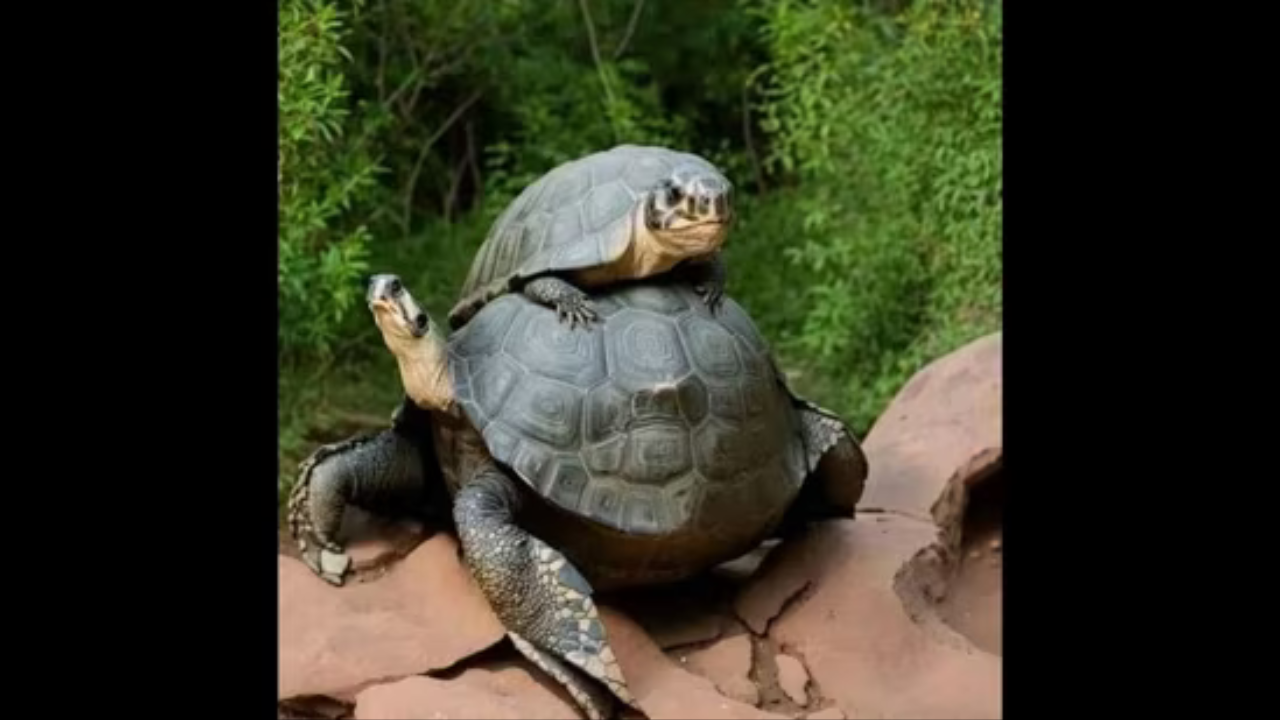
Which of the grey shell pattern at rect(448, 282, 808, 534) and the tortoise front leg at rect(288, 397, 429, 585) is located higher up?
the grey shell pattern at rect(448, 282, 808, 534)

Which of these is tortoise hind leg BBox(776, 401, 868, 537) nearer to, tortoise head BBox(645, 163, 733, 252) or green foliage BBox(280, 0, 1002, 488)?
tortoise head BBox(645, 163, 733, 252)

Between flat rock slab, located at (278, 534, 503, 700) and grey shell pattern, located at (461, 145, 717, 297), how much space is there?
0.69m

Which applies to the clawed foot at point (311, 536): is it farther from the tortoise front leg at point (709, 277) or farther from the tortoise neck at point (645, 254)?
the tortoise front leg at point (709, 277)

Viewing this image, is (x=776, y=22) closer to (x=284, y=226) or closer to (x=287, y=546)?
(x=284, y=226)

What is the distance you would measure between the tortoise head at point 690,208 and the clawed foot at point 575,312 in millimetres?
224

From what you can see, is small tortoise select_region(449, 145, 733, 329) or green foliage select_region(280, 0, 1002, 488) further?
green foliage select_region(280, 0, 1002, 488)

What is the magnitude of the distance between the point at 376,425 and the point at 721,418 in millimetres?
3713

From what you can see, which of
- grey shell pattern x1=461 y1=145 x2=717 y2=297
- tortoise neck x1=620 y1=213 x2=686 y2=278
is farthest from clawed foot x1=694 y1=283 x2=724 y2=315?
grey shell pattern x1=461 y1=145 x2=717 y2=297

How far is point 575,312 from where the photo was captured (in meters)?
3.31

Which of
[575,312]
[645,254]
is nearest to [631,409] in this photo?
[575,312]

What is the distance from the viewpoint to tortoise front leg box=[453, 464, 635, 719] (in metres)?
3.04

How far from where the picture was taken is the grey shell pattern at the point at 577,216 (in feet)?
11.1

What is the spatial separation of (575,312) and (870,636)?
39.2 inches

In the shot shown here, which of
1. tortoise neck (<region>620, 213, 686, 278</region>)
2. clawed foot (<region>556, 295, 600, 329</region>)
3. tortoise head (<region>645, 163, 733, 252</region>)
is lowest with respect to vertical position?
clawed foot (<region>556, 295, 600, 329</region>)
